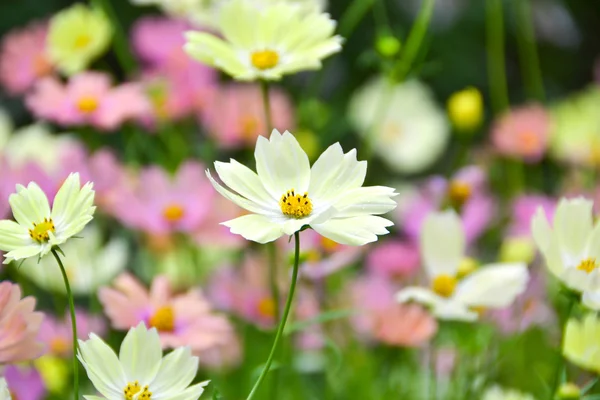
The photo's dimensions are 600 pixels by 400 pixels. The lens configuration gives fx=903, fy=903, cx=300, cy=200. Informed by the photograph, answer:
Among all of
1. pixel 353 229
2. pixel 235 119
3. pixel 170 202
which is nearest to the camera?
pixel 353 229

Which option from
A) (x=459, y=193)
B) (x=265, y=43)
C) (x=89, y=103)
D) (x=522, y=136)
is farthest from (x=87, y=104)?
(x=522, y=136)

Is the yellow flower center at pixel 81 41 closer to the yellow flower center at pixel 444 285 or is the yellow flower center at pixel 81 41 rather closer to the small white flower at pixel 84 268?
the small white flower at pixel 84 268

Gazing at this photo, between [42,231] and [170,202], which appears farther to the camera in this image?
[170,202]

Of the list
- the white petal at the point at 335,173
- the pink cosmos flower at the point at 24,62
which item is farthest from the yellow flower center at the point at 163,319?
the pink cosmos flower at the point at 24,62

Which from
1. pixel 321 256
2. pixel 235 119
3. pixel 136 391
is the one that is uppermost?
pixel 235 119

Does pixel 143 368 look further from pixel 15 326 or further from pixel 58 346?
pixel 58 346
